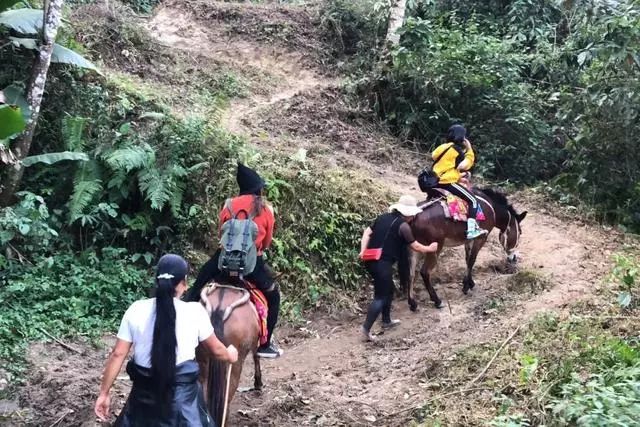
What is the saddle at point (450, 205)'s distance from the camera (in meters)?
10.1

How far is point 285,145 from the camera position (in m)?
13.1

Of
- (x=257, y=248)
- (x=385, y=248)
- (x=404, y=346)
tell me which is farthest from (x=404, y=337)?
(x=257, y=248)

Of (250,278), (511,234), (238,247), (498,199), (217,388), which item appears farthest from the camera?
(498,199)

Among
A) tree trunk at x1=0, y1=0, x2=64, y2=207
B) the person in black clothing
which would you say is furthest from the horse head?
tree trunk at x1=0, y1=0, x2=64, y2=207

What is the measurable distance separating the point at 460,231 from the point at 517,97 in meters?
6.69

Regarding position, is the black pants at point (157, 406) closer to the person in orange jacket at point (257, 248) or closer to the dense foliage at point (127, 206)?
the person in orange jacket at point (257, 248)

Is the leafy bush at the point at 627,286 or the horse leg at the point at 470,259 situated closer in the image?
the leafy bush at the point at 627,286

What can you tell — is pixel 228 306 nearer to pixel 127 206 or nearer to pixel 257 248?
pixel 257 248

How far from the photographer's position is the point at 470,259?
35.3ft

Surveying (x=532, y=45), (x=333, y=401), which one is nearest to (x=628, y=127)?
(x=532, y=45)

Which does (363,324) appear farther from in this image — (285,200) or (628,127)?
(628,127)

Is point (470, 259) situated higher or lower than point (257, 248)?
lower

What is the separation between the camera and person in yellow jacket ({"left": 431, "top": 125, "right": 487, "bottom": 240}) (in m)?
10.3

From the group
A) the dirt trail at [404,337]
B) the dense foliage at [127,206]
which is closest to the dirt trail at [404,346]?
the dirt trail at [404,337]
